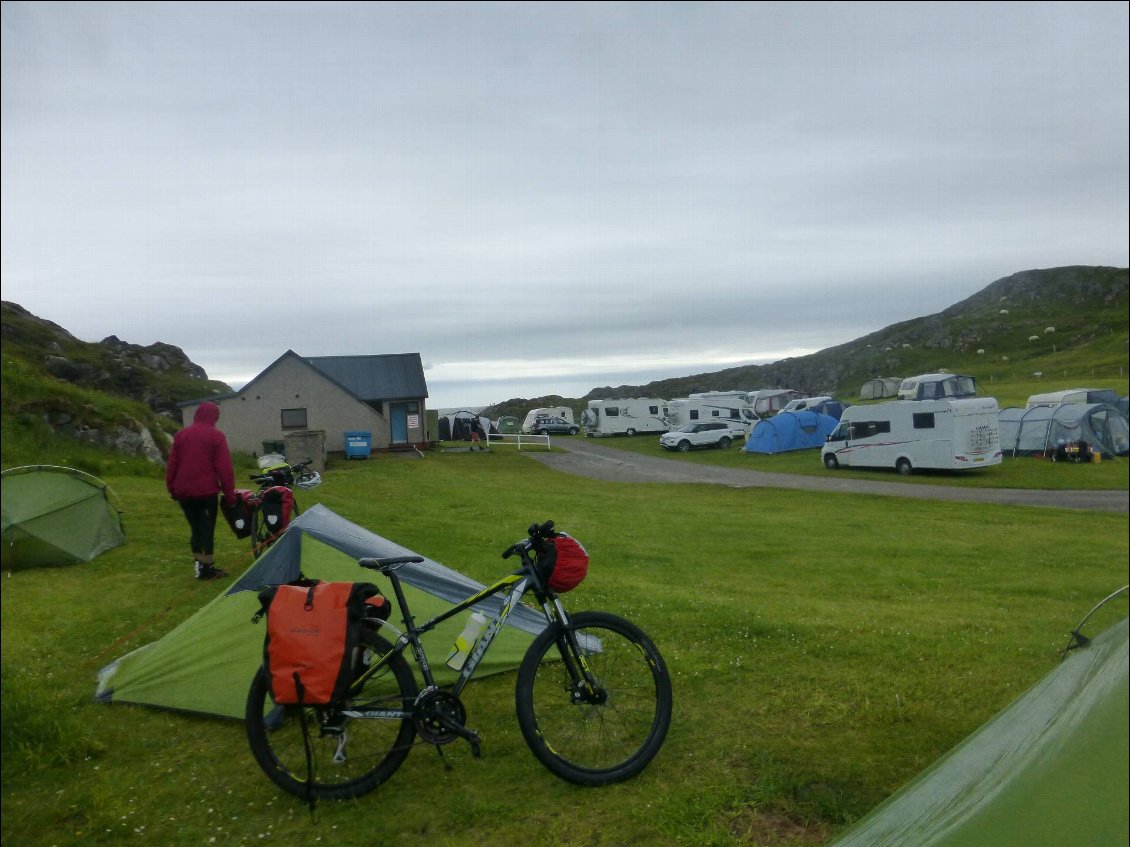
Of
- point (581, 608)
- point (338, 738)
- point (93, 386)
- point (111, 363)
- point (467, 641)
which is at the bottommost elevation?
point (338, 738)

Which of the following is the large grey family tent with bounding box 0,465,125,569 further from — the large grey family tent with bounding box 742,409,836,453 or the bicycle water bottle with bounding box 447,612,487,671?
the large grey family tent with bounding box 742,409,836,453

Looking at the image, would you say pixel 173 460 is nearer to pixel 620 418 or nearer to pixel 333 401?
pixel 333 401

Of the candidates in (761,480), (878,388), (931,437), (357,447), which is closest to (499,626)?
(357,447)

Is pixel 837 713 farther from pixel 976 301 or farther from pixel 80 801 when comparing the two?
pixel 80 801

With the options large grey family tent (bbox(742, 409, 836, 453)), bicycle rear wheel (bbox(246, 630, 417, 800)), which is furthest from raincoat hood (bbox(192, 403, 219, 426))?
A: large grey family tent (bbox(742, 409, 836, 453))

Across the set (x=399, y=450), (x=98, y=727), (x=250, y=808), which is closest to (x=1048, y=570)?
(x=399, y=450)

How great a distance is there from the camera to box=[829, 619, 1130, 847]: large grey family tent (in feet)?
6.54

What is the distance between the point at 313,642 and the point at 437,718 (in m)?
0.80

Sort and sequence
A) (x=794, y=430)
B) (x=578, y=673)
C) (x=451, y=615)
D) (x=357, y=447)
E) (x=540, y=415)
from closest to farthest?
(x=578, y=673), (x=451, y=615), (x=357, y=447), (x=540, y=415), (x=794, y=430)

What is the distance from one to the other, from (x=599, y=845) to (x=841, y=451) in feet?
32.3

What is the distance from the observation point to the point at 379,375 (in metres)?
4.34

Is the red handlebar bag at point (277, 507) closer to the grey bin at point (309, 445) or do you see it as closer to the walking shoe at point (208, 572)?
the walking shoe at point (208, 572)

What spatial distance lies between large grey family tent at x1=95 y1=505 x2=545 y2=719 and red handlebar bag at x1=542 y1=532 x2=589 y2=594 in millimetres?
601

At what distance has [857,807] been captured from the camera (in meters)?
3.73
